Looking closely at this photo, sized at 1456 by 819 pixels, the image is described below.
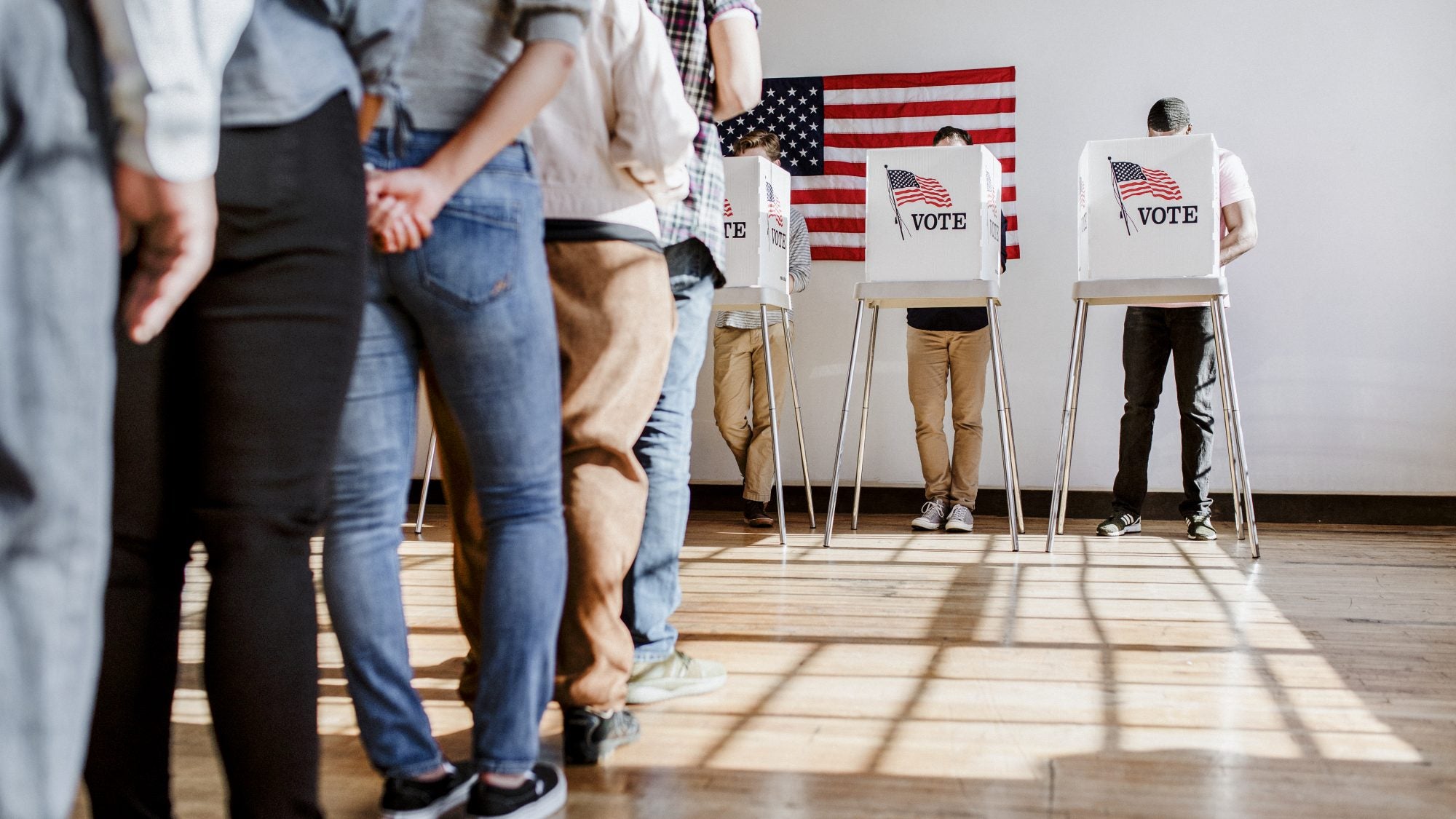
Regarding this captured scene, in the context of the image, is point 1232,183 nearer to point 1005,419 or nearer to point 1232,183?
point 1232,183

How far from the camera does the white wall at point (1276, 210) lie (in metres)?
4.24

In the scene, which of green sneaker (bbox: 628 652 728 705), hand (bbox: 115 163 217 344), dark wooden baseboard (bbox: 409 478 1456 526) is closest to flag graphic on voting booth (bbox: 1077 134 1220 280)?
dark wooden baseboard (bbox: 409 478 1456 526)

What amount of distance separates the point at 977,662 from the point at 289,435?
52.0 inches

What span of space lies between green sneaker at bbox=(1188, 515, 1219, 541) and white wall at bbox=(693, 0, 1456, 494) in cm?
72

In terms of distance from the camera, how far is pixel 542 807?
1.09 meters

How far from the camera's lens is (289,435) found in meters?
0.75

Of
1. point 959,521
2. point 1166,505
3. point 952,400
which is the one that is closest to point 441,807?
point 959,521

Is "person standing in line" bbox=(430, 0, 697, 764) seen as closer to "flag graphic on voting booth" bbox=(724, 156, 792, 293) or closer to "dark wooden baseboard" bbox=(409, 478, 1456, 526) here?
"flag graphic on voting booth" bbox=(724, 156, 792, 293)

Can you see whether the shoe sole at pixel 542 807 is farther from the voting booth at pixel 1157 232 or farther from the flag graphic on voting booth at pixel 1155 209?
the flag graphic on voting booth at pixel 1155 209

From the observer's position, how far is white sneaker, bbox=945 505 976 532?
388cm

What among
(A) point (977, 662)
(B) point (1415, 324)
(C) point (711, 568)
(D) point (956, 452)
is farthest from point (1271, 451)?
(A) point (977, 662)

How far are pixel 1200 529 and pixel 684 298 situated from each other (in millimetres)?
2631

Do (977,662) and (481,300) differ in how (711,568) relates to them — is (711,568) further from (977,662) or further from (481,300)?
(481,300)

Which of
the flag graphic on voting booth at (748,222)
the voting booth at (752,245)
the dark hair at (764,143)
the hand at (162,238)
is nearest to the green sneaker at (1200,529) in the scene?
the voting booth at (752,245)
